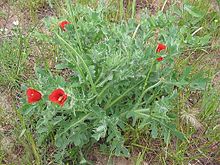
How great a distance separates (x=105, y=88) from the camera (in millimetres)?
1994

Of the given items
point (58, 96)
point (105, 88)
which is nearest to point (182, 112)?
point (105, 88)

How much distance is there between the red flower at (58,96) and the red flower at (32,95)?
0.11m

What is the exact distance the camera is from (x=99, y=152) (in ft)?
7.23

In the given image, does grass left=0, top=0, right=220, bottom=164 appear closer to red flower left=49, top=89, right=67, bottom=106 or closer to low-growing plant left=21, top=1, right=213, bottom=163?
low-growing plant left=21, top=1, right=213, bottom=163

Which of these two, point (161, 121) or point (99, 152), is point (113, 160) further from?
point (161, 121)

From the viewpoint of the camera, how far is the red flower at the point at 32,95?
1.85m

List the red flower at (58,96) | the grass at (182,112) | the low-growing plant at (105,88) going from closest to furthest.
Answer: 1. the red flower at (58,96)
2. the low-growing plant at (105,88)
3. the grass at (182,112)

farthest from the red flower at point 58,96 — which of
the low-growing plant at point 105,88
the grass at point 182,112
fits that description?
the grass at point 182,112

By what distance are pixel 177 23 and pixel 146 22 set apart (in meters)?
0.70

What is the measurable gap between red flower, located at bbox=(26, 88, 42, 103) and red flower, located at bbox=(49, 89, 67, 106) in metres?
0.11

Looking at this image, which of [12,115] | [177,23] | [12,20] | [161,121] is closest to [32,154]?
[12,115]

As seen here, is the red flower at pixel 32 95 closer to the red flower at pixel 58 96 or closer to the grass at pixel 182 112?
the red flower at pixel 58 96

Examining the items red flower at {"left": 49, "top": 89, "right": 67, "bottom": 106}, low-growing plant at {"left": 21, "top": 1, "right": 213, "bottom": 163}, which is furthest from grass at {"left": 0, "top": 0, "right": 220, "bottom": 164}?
red flower at {"left": 49, "top": 89, "right": 67, "bottom": 106}

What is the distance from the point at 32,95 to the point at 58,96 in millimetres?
137
